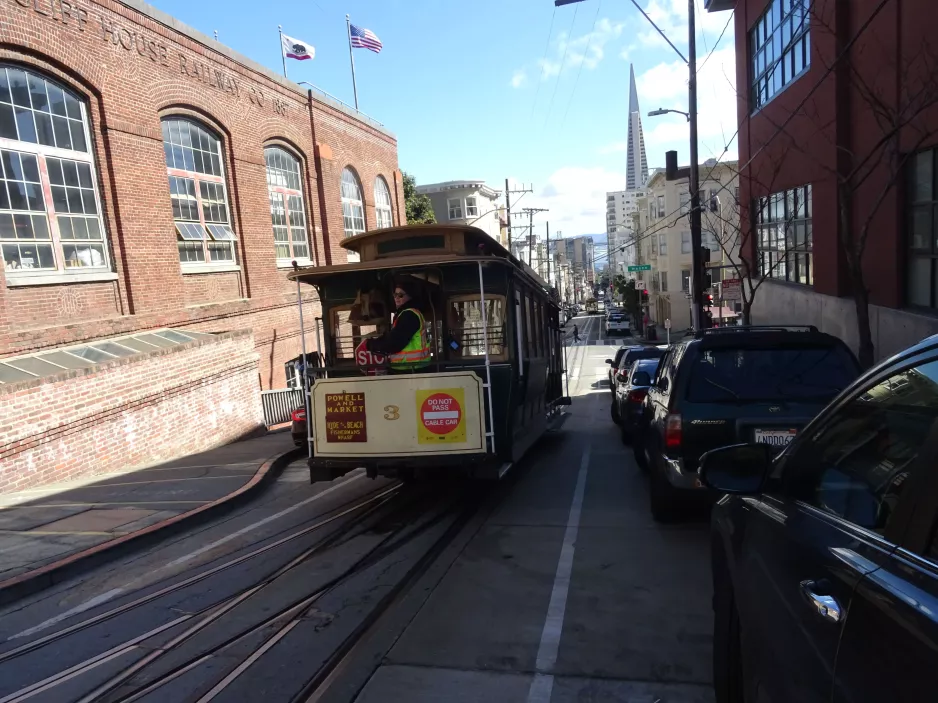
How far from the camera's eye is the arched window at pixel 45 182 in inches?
432

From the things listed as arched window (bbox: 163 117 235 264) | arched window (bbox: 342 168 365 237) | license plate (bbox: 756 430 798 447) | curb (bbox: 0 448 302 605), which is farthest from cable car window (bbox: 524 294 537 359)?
arched window (bbox: 342 168 365 237)

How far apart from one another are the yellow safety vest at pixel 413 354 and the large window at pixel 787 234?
31.9 ft

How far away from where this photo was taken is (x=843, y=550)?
6.49ft

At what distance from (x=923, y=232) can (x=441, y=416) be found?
314 inches

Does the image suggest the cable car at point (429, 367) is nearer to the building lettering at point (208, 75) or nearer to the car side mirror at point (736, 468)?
the car side mirror at point (736, 468)

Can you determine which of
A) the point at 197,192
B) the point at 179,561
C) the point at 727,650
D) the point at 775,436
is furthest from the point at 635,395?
the point at 197,192

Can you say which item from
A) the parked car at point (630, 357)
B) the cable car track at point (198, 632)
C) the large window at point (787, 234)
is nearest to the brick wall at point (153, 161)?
the cable car track at point (198, 632)

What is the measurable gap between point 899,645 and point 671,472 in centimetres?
442

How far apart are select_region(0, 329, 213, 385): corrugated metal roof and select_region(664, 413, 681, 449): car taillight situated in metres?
8.17

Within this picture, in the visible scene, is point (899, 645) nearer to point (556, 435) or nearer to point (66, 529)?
point (66, 529)

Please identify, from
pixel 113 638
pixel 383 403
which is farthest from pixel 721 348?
pixel 113 638

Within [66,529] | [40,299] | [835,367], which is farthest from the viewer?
[40,299]

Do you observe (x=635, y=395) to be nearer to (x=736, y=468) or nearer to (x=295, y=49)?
(x=736, y=468)

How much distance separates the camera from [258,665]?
13.4ft
